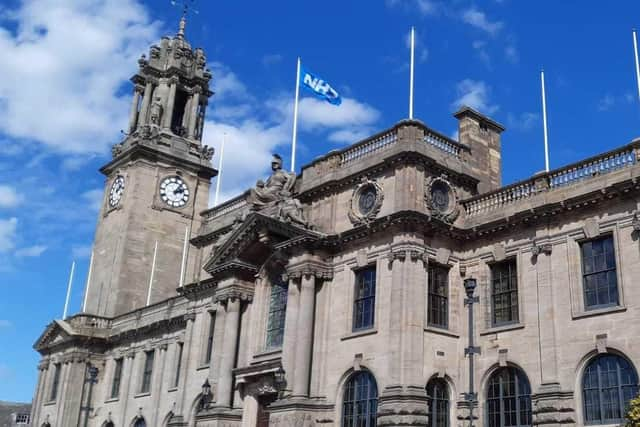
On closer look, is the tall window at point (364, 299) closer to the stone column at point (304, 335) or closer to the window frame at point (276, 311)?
the stone column at point (304, 335)

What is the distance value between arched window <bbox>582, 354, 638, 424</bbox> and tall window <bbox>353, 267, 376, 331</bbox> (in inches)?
318

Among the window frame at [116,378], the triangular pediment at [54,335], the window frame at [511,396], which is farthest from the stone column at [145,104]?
the window frame at [511,396]

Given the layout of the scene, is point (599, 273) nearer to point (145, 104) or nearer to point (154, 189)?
point (154, 189)

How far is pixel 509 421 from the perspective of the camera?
1048 inches

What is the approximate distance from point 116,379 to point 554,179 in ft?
104

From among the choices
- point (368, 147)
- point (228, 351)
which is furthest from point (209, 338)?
point (368, 147)

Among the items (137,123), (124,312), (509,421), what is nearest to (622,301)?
(509,421)

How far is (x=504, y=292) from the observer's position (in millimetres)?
28422

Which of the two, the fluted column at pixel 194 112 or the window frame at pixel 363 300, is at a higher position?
the fluted column at pixel 194 112

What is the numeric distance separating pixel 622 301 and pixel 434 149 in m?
9.99

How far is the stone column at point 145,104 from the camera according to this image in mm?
58812

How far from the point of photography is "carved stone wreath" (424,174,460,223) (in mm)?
29875

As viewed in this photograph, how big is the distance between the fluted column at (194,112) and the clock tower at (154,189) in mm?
23

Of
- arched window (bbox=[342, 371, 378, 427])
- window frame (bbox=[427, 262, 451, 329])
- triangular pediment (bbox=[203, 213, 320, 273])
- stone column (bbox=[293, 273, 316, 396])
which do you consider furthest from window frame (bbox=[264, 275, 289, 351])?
window frame (bbox=[427, 262, 451, 329])
